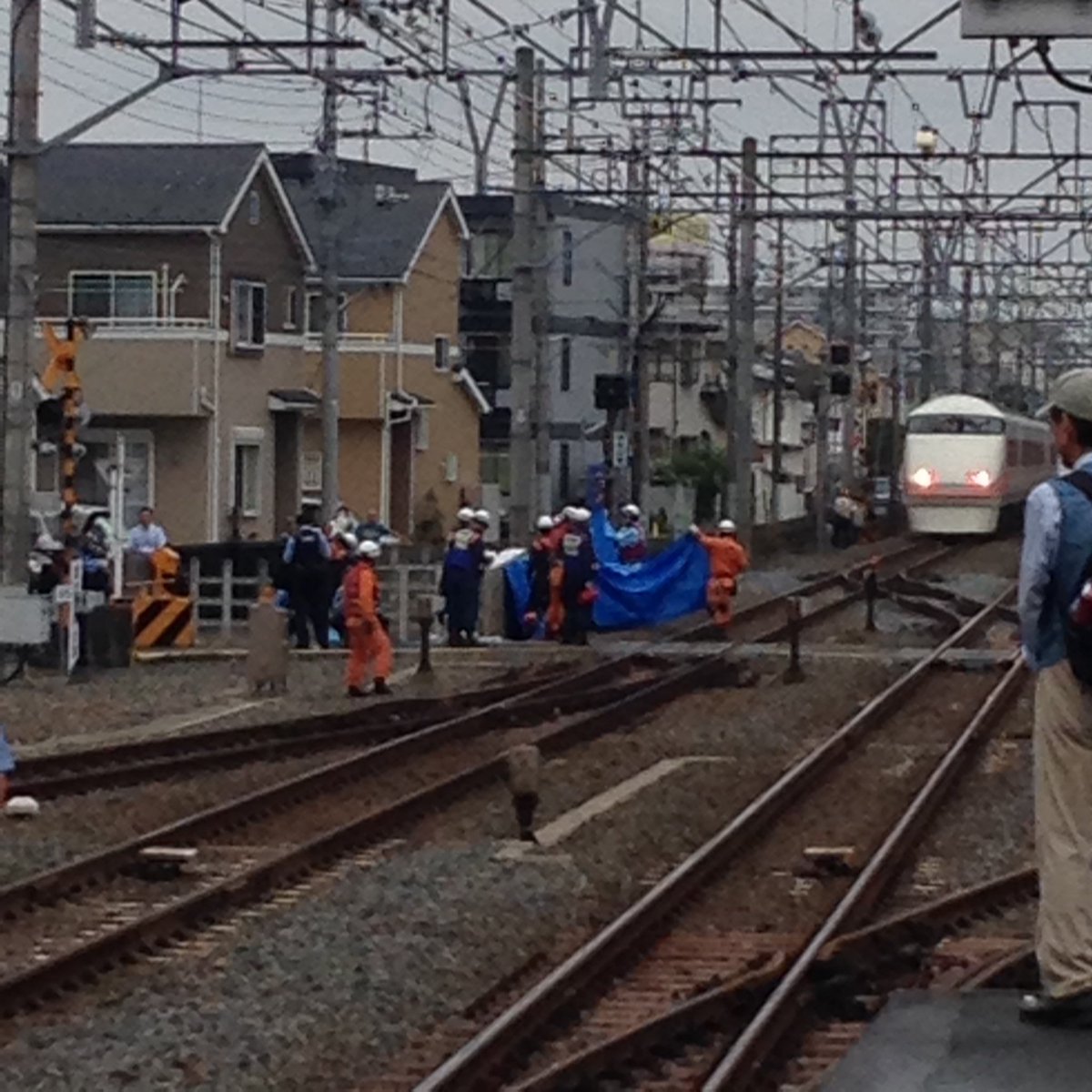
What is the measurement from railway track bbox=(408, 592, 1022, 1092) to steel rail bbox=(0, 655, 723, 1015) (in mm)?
1742

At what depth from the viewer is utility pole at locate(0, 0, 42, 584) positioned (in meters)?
24.7

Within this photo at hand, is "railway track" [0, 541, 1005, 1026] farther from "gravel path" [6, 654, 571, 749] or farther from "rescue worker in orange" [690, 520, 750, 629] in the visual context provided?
"rescue worker in orange" [690, 520, 750, 629]

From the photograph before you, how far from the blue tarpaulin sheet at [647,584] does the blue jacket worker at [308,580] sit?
166 inches

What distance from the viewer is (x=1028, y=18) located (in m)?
10.2

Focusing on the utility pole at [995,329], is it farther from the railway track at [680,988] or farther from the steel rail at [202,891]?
the railway track at [680,988]

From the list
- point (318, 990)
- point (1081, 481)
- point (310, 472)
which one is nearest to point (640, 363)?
point (310, 472)

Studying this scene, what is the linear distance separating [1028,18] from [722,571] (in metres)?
21.3

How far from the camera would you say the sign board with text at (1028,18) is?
33.3 feet

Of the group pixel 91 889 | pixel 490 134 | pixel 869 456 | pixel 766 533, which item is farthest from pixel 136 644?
pixel 869 456

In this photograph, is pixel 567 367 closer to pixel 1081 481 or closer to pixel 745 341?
pixel 745 341

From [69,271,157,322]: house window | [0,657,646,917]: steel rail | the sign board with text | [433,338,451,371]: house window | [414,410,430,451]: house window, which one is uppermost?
[69,271,157,322]: house window

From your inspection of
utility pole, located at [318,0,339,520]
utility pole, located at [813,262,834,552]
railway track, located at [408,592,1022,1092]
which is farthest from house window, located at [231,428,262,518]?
railway track, located at [408,592,1022,1092]

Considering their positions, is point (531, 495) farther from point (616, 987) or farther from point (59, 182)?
point (616, 987)

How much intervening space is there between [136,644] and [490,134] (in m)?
9.45
